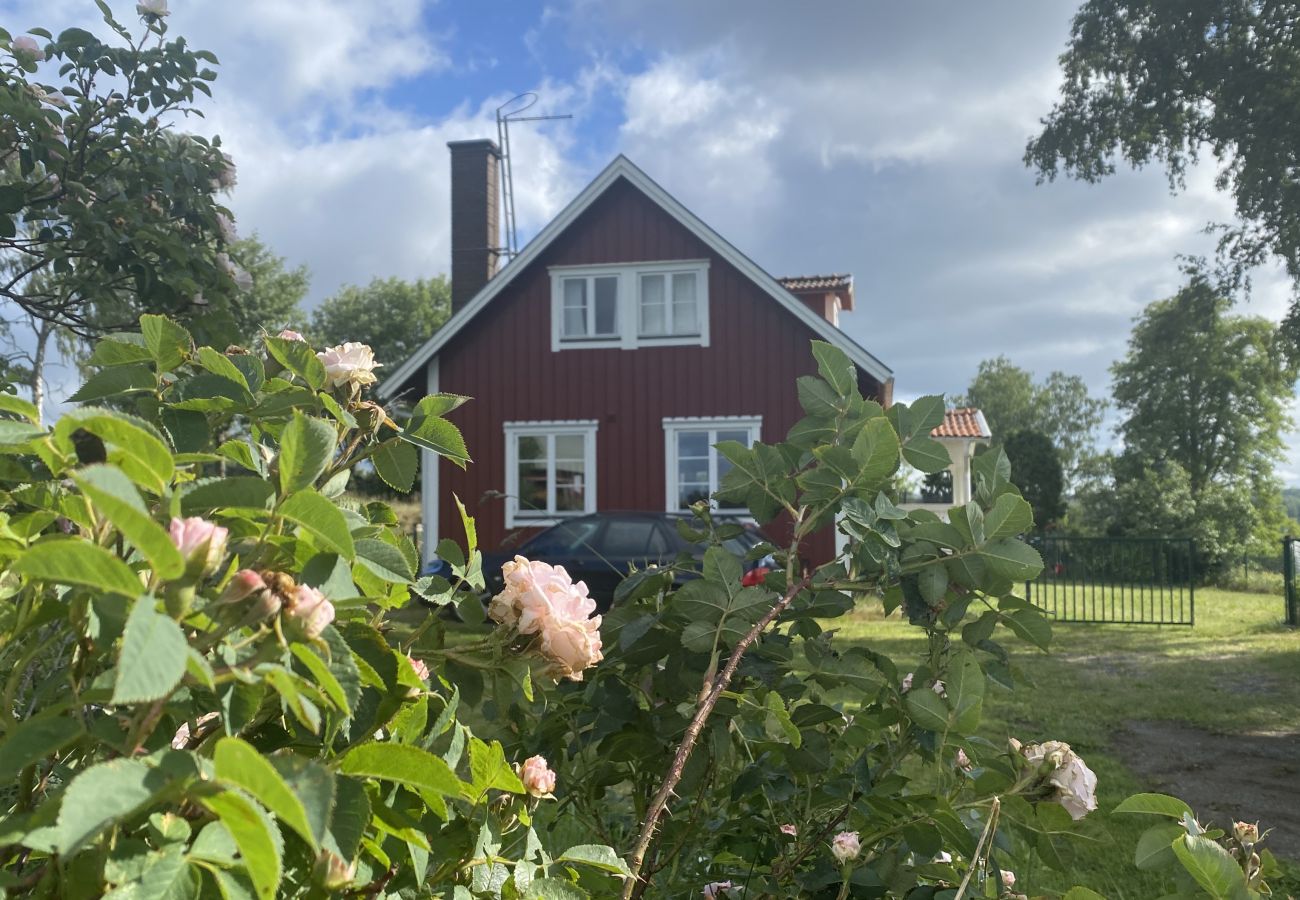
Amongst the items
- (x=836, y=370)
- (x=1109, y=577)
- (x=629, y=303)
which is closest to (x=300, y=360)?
(x=836, y=370)

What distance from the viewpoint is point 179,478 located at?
691 mm

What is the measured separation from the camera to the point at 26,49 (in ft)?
11.6

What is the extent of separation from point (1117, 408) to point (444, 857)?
141 ft

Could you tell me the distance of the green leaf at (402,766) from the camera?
23.3 inches

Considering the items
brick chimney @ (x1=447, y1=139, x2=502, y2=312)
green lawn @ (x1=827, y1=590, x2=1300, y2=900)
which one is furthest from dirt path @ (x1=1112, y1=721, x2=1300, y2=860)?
brick chimney @ (x1=447, y1=139, x2=502, y2=312)

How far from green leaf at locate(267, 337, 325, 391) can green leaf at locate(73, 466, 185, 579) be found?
0.44 metres

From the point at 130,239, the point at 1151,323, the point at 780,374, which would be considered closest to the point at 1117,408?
the point at 1151,323

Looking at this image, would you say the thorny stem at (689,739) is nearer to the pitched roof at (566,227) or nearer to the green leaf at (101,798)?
the green leaf at (101,798)

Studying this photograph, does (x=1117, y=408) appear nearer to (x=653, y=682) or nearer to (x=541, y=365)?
(x=541, y=365)

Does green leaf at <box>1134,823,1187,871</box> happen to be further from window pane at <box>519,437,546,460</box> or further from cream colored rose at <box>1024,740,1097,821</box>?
window pane at <box>519,437,546,460</box>

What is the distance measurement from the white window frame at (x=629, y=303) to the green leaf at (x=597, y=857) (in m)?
12.8

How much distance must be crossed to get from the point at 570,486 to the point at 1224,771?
9.69 metres

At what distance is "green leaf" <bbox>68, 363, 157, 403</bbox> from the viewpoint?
88 cm

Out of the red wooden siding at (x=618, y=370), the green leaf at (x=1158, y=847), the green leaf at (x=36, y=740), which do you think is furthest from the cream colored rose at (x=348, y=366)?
the red wooden siding at (x=618, y=370)
